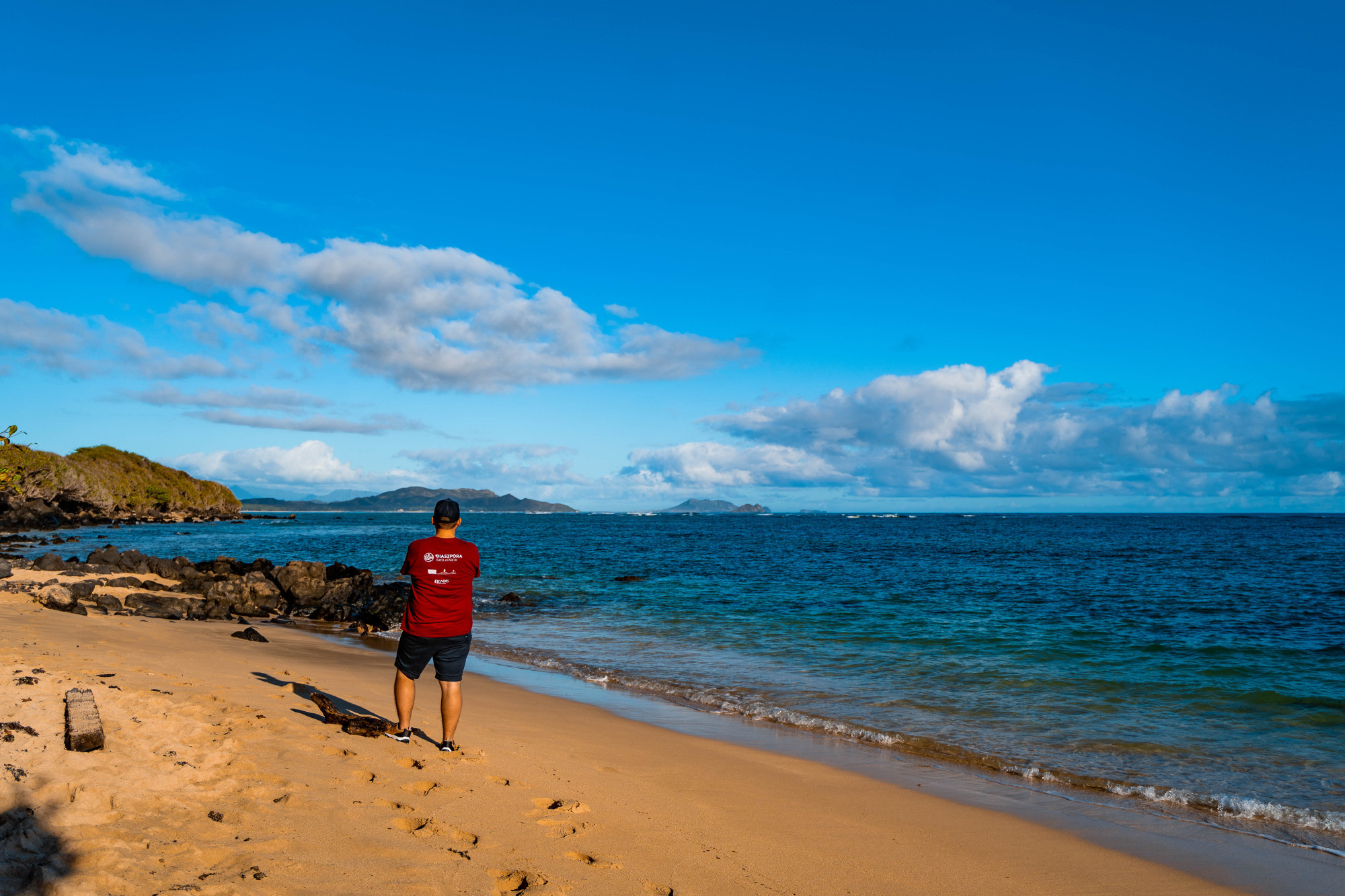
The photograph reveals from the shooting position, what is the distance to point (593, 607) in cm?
2417

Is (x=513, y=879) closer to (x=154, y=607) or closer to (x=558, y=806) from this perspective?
(x=558, y=806)

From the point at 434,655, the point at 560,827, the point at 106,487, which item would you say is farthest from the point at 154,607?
the point at 106,487

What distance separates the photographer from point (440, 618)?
7.28 metres

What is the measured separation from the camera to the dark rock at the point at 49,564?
22.3 metres

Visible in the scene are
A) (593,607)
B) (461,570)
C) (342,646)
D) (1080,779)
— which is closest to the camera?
(461,570)

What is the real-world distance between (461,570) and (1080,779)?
7.61 meters

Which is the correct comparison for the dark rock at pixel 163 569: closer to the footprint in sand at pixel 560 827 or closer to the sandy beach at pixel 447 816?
the sandy beach at pixel 447 816

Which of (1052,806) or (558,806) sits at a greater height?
(558,806)

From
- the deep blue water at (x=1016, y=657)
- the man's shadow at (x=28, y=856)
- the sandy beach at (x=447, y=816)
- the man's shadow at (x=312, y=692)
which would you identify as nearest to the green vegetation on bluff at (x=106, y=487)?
the deep blue water at (x=1016, y=657)

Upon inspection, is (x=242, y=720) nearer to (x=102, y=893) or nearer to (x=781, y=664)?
A: (x=102, y=893)

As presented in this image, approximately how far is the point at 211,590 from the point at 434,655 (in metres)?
17.6

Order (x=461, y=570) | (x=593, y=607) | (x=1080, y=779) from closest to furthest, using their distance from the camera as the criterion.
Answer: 1. (x=461, y=570)
2. (x=1080, y=779)
3. (x=593, y=607)

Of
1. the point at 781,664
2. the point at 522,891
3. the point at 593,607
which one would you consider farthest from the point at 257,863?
the point at 593,607

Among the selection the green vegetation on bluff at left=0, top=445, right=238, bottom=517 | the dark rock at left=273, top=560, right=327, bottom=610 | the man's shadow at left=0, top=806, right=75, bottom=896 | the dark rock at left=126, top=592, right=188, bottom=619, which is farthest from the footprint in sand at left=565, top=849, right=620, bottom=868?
the green vegetation on bluff at left=0, top=445, right=238, bottom=517
